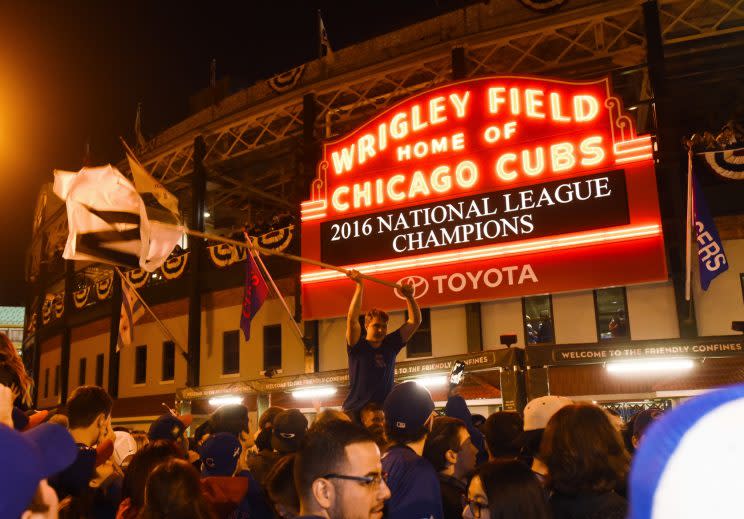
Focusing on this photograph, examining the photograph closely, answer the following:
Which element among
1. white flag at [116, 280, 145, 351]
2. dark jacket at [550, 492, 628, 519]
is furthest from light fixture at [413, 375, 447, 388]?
dark jacket at [550, 492, 628, 519]

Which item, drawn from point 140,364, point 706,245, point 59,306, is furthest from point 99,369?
point 706,245

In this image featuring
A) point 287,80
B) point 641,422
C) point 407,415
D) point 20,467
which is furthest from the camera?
point 287,80

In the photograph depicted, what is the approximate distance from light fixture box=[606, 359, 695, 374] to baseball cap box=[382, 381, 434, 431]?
829cm

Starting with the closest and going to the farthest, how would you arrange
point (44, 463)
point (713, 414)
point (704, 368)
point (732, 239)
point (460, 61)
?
point (713, 414) < point (44, 463) < point (704, 368) < point (732, 239) < point (460, 61)

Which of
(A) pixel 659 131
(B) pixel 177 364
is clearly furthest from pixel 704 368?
(B) pixel 177 364

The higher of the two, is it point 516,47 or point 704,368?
point 516,47

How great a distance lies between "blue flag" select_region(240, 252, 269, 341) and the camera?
1698cm

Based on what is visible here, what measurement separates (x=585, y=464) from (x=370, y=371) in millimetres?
2864

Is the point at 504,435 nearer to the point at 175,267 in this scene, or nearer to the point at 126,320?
the point at 126,320

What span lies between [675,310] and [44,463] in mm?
15647

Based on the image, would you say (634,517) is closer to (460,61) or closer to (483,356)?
(483,356)

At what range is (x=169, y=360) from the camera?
2325cm

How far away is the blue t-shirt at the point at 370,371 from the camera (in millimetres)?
5684

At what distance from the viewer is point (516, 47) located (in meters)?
17.3
